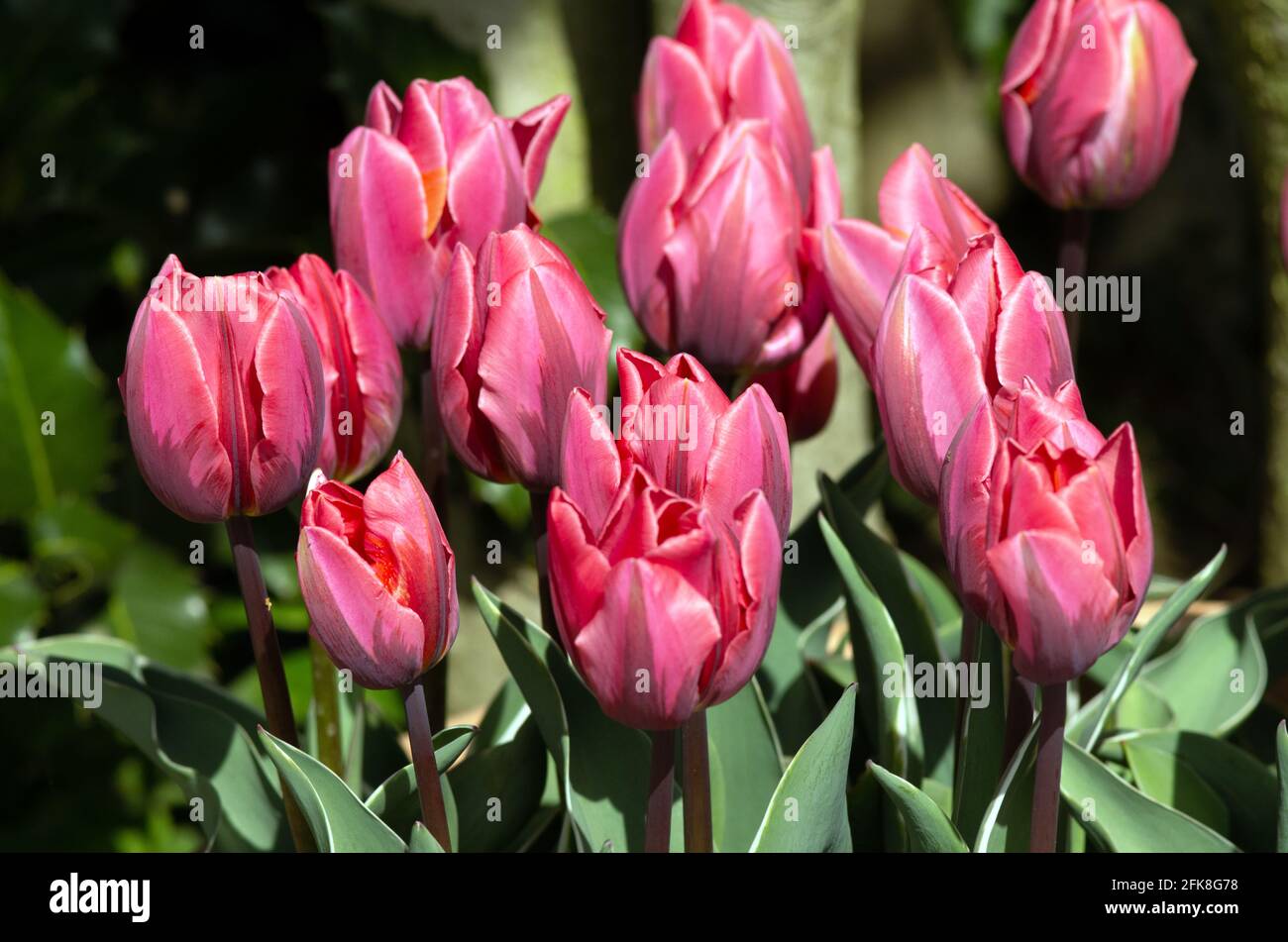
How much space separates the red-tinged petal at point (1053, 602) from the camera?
50cm

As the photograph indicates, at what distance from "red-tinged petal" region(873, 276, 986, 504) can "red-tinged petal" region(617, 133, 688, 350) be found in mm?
162

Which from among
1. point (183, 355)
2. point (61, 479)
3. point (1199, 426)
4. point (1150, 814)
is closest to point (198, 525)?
point (61, 479)

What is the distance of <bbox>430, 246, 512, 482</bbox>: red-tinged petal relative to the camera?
2.03ft

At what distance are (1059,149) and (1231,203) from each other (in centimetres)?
184

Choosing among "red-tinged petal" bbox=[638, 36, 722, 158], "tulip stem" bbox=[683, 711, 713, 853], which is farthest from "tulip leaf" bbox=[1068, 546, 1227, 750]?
"red-tinged petal" bbox=[638, 36, 722, 158]

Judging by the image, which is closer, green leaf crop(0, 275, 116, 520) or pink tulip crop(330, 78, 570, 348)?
pink tulip crop(330, 78, 570, 348)

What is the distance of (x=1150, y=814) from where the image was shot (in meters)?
0.67

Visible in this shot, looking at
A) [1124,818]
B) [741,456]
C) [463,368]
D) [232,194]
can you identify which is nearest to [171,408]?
[463,368]

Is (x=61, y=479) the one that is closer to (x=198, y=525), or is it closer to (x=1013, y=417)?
(x=198, y=525)

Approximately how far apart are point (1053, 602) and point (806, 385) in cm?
32

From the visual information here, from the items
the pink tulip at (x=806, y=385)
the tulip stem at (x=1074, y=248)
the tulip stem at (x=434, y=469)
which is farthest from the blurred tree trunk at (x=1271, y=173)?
the tulip stem at (x=434, y=469)

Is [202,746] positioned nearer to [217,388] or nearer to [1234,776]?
[217,388]

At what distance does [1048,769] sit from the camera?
0.57m

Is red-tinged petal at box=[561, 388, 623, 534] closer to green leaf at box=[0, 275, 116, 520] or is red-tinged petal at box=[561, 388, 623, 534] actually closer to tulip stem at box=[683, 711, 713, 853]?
tulip stem at box=[683, 711, 713, 853]
